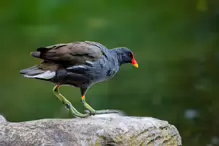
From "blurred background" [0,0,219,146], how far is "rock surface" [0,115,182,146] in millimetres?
1913

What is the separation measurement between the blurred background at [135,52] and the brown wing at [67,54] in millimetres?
1969

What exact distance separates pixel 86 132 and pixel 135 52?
265 cm

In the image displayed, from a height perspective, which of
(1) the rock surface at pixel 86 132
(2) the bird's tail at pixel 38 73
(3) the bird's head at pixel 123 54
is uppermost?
(3) the bird's head at pixel 123 54

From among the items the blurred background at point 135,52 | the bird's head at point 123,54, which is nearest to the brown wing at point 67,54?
the bird's head at point 123,54

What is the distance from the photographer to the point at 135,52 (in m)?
4.68

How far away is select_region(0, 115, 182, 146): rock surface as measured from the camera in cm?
203

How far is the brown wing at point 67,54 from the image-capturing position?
2.13 m

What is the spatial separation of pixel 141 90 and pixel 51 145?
2.57 m

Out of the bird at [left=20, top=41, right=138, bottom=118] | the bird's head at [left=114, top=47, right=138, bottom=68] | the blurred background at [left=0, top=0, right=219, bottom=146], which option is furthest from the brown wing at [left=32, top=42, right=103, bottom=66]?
the blurred background at [left=0, top=0, right=219, bottom=146]

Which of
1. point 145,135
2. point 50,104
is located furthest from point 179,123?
point 145,135

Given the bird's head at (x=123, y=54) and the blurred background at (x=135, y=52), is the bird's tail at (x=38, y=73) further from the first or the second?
the blurred background at (x=135, y=52)

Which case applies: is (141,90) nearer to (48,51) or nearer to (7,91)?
(7,91)

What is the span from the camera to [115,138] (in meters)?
2.09

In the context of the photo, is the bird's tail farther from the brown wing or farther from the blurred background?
the blurred background
